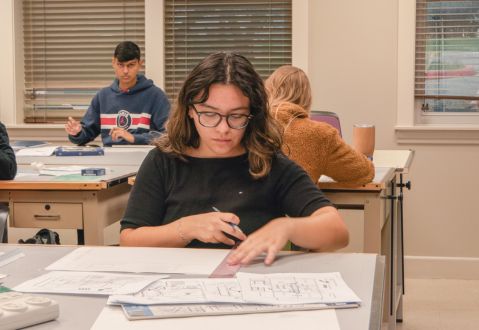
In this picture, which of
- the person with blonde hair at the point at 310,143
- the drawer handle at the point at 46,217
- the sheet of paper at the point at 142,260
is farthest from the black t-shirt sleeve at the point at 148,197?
the drawer handle at the point at 46,217

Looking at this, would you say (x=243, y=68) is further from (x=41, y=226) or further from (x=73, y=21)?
(x=73, y=21)

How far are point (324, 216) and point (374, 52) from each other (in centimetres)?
317

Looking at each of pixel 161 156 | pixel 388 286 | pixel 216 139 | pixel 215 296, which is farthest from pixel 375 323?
pixel 388 286

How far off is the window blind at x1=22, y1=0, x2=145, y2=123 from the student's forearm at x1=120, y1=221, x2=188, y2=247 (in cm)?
364

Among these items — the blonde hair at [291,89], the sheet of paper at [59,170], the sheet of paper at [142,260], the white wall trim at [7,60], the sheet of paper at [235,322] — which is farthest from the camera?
the white wall trim at [7,60]

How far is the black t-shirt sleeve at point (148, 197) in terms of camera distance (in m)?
1.96

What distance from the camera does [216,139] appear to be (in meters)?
1.91

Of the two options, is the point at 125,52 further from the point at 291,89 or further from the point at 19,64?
the point at 291,89

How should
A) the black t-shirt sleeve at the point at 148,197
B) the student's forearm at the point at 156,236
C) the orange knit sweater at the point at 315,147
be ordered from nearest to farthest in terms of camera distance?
the student's forearm at the point at 156,236, the black t-shirt sleeve at the point at 148,197, the orange knit sweater at the point at 315,147

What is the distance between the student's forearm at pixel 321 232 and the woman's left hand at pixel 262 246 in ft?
0.28

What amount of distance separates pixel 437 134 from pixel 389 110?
32cm

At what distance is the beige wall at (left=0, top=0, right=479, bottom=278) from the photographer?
4840 millimetres

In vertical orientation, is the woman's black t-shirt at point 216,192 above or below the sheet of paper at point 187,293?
above

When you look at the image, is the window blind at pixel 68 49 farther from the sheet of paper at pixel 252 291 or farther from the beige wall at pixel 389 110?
the sheet of paper at pixel 252 291
